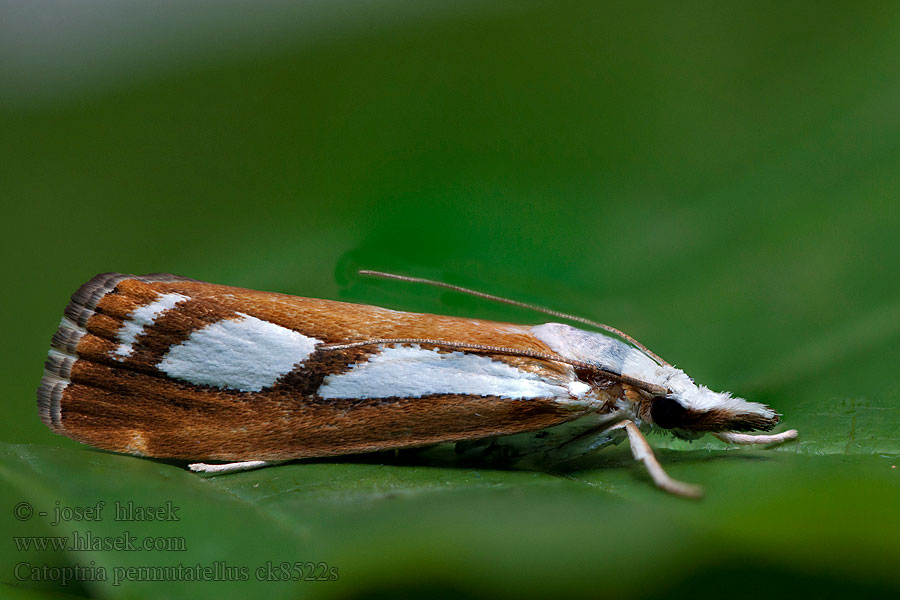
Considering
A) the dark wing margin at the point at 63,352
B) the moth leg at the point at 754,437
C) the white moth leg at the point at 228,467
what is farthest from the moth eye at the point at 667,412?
the dark wing margin at the point at 63,352

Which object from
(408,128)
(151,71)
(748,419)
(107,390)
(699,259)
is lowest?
(107,390)

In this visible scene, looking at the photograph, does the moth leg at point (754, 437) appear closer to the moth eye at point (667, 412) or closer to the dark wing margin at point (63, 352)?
the moth eye at point (667, 412)

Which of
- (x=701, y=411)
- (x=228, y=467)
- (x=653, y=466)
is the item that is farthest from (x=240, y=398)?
(x=701, y=411)

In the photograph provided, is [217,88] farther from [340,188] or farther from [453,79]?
[453,79]

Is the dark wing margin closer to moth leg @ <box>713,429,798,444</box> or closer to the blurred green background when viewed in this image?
the blurred green background

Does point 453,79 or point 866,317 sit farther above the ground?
point 453,79

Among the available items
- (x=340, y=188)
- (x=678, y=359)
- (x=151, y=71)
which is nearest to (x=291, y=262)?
(x=340, y=188)

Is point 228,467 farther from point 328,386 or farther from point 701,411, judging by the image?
point 701,411

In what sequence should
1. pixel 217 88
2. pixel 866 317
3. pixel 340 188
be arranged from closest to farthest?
pixel 866 317 < pixel 340 188 < pixel 217 88
